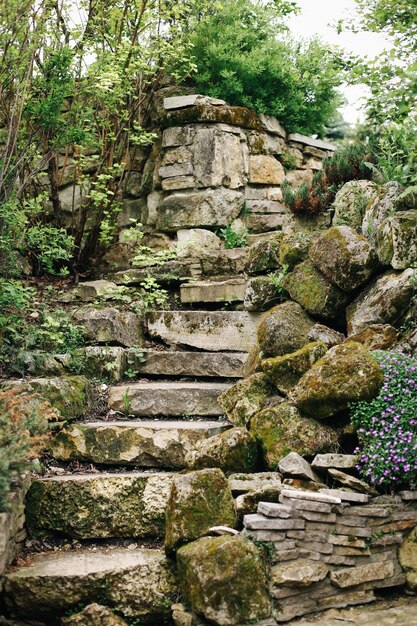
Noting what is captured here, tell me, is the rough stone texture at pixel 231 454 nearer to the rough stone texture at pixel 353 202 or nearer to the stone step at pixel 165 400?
the stone step at pixel 165 400

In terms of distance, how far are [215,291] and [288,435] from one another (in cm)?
266

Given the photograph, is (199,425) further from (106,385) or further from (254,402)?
(106,385)

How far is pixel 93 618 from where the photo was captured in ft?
11.8

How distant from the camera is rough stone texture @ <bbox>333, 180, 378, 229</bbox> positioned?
224 inches

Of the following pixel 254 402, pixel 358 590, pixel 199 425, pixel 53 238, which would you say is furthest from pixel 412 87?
pixel 53 238

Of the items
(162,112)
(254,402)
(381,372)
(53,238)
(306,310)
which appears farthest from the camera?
(162,112)

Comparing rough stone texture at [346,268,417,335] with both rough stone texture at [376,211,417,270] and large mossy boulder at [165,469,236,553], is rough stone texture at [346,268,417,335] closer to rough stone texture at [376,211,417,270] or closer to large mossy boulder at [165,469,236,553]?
rough stone texture at [376,211,417,270]

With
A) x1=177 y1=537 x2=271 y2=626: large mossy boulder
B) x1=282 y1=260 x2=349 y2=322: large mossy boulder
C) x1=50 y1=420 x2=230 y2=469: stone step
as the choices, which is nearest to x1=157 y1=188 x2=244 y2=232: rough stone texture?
x1=282 y1=260 x2=349 y2=322: large mossy boulder

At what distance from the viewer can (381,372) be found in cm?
401

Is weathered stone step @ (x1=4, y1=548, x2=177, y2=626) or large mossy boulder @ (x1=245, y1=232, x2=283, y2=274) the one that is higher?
large mossy boulder @ (x1=245, y1=232, x2=283, y2=274)

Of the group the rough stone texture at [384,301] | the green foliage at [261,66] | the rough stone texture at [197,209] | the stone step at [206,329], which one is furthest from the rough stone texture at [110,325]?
the green foliage at [261,66]

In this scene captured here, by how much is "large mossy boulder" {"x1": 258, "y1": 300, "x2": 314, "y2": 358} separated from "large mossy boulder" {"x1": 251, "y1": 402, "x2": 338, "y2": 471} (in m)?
0.65

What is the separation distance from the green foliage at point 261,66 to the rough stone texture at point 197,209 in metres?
1.30

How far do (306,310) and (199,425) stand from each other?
1174mm
